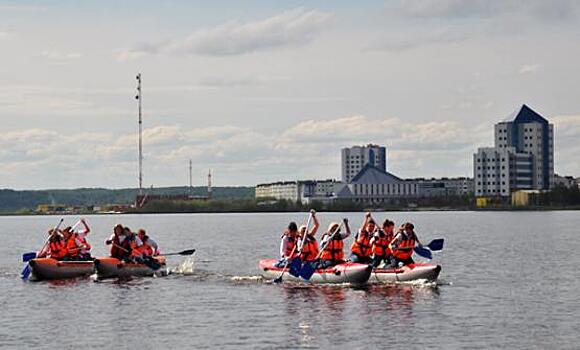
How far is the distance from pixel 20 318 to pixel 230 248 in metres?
48.6

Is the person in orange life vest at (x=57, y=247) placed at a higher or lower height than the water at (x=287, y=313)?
higher

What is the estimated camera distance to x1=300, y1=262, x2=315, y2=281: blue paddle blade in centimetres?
4703

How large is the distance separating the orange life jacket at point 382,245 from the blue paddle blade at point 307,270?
2.64 meters

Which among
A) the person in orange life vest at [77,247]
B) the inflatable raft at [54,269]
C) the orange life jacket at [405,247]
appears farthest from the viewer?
the person in orange life vest at [77,247]

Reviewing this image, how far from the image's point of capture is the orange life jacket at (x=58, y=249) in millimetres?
53688

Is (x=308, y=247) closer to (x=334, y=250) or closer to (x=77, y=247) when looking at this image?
(x=334, y=250)

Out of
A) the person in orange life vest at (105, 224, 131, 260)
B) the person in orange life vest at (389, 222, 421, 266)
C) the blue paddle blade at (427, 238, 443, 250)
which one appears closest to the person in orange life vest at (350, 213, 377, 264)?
the person in orange life vest at (389, 222, 421, 266)

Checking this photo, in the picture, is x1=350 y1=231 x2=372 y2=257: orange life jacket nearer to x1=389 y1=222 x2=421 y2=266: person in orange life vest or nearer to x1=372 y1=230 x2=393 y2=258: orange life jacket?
x1=372 y1=230 x2=393 y2=258: orange life jacket

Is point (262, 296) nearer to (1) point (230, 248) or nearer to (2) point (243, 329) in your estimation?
(2) point (243, 329)

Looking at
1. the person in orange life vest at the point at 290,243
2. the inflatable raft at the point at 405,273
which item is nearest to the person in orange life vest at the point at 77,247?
the person in orange life vest at the point at 290,243

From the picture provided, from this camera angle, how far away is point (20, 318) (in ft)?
134

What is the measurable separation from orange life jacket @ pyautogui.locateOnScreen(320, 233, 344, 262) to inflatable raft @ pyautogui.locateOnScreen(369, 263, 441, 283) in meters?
1.66

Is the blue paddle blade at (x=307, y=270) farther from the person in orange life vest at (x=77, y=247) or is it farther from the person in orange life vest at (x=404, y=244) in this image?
the person in orange life vest at (x=77, y=247)

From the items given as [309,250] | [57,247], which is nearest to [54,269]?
[57,247]
